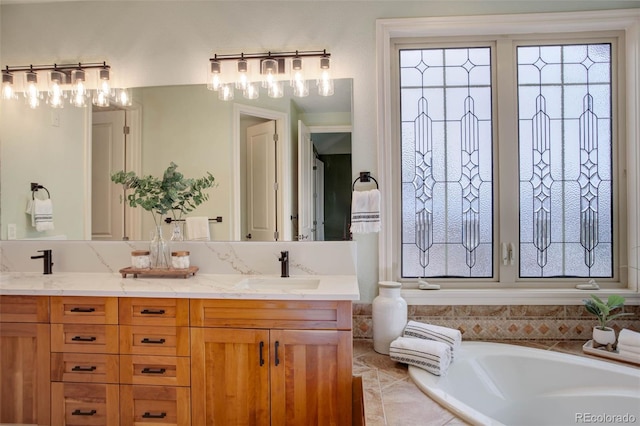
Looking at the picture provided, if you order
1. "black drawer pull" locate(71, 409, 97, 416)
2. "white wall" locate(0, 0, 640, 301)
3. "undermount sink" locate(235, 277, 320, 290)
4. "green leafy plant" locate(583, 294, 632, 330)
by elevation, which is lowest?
"black drawer pull" locate(71, 409, 97, 416)

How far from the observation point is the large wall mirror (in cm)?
216

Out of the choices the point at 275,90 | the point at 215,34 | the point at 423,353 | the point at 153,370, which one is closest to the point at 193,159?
the point at 275,90

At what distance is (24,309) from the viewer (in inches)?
69.8

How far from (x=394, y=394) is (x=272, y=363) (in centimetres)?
58

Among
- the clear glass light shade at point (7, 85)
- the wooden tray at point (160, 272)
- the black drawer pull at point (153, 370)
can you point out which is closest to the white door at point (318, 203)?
the wooden tray at point (160, 272)

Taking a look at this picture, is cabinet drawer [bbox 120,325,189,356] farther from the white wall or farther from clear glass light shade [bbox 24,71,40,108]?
clear glass light shade [bbox 24,71,40,108]

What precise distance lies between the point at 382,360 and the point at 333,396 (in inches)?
13.8

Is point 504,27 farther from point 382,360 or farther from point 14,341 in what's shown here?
point 14,341

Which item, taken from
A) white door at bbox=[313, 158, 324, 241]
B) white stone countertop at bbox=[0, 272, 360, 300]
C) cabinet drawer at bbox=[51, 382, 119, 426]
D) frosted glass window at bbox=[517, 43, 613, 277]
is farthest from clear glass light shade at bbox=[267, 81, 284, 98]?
cabinet drawer at bbox=[51, 382, 119, 426]

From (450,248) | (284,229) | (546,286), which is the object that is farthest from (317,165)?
(546,286)

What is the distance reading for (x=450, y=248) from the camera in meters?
2.22

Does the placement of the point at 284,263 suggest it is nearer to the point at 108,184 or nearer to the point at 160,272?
the point at 160,272

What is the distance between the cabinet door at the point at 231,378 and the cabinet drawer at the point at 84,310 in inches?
18.7

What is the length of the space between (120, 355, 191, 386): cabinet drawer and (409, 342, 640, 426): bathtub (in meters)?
1.11
